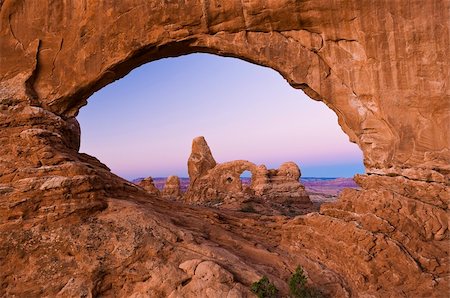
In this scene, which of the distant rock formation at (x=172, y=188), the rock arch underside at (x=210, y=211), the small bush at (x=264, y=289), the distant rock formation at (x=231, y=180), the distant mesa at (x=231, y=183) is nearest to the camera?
the small bush at (x=264, y=289)

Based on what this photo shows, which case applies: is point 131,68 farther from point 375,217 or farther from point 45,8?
point 375,217

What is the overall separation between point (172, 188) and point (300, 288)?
39.2 m

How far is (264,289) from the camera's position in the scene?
7.91 m

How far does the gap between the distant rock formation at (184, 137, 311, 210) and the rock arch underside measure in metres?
21.4

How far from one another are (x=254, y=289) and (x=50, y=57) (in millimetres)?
10562

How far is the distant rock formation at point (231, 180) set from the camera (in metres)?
35.5

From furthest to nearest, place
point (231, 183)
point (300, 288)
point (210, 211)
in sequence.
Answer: point (231, 183) < point (210, 211) < point (300, 288)

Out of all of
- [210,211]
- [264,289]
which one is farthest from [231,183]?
[264,289]

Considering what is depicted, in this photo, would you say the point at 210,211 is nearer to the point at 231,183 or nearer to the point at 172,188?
the point at 231,183

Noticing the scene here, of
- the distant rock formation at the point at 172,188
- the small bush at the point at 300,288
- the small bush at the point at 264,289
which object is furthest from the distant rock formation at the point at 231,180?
the small bush at the point at 264,289

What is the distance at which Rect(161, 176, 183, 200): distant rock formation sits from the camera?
151 feet

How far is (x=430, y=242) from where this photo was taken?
10094 millimetres

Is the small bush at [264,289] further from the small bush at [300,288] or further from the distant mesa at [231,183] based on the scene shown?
the distant mesa at [231,183]

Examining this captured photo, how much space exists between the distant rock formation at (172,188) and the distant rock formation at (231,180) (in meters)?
3.82
